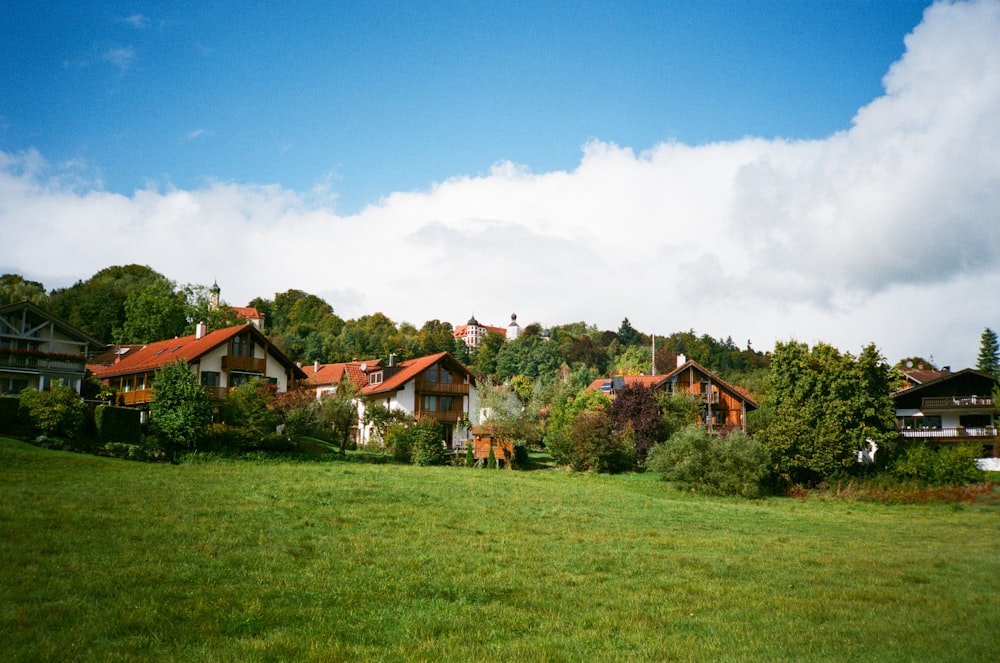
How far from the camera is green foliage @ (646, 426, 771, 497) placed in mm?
35250

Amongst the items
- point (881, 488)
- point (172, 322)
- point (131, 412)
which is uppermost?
point (172, 322)

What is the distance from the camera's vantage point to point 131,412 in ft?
121

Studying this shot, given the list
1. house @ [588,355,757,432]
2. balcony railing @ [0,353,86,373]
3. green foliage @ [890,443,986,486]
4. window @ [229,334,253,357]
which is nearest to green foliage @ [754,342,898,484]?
green foliage @ [890,443,986,486]

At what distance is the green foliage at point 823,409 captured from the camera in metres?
37.8

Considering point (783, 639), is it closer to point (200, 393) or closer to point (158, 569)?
point (158, 569)

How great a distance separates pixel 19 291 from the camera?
7612 centimetres

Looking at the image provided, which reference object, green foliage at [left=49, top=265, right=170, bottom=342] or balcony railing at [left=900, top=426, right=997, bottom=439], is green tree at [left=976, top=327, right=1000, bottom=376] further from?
green foliage at [left=49, top=265, right=170, bottom=342]

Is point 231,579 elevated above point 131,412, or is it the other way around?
point 131,412

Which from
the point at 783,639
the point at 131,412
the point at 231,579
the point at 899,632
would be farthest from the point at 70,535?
the point at 131,412

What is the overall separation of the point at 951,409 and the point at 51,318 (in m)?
67.6

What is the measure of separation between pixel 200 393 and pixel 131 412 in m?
4.06

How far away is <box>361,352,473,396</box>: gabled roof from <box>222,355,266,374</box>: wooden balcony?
33.2 ft

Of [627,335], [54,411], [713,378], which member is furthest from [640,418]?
[627,335]

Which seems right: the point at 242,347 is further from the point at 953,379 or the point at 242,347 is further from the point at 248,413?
the point at 953,379
